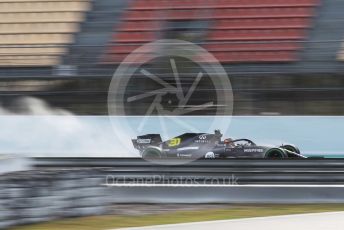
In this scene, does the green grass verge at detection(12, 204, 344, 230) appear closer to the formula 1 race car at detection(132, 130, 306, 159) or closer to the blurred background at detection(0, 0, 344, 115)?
the formula 1 race car at detection(132, 130, 306, 159)

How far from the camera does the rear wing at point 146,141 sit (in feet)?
30.0

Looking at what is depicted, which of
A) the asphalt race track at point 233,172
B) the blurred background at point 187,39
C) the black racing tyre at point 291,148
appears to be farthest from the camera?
the blurred background at point 187,39

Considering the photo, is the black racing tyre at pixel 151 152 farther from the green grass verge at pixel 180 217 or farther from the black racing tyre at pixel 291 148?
the green grass verge at pixel 180 217

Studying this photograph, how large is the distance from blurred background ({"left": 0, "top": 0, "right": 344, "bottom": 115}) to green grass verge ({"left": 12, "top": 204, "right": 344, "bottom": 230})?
12.3 ft

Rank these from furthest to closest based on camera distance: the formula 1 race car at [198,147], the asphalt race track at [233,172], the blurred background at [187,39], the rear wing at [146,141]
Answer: the blurred background at [187,39] < the rear wing at [146,141] < the formula 1 race car at [198,147] < the asphalt race track at [233,172]

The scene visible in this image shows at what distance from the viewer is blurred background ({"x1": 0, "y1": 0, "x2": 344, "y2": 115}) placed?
11.2 metres

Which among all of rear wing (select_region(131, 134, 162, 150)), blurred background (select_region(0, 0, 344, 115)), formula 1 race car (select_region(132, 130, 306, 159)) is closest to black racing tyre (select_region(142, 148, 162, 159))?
formula 1 race car (select_region(132, 130, 306, 159))

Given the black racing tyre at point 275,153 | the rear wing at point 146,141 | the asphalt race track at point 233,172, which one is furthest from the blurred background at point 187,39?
the asphalt race track at point 233,172

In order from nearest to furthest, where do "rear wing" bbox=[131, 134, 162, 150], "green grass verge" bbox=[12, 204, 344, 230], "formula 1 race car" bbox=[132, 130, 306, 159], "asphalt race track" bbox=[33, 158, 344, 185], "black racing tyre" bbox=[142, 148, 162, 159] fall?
"green grass verge" bbox=[12, 204, 344, 230]
"asphalt race track" bbox=[33, 158, 344, 185]
"formula 1 race car" bbox=[132, 130, 306, 159]
"black racing tyre" bbox=[142, 148, 162, 159]
"rear wing" bbox=[131, 134, 162, 150]

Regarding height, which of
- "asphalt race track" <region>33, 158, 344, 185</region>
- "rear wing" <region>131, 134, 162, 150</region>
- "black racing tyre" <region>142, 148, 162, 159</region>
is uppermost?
"rear wing" <region>131, 134, 162, 150</region>

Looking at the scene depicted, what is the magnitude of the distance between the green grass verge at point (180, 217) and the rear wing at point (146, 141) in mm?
2610

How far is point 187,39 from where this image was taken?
14.4 m

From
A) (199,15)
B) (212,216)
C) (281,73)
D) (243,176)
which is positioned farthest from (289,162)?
(199,15)

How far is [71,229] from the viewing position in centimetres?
545
